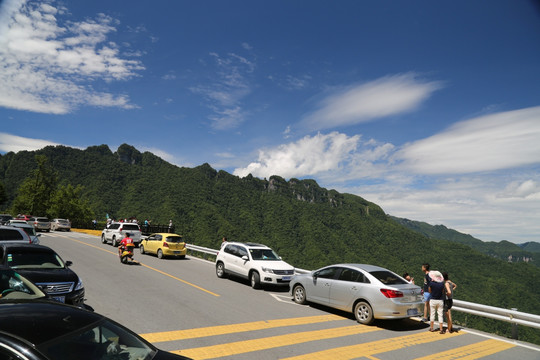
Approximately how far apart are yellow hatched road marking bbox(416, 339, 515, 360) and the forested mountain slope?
65.4 metres

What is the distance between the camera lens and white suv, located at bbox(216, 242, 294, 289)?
12.6m

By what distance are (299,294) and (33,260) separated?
7699 mm

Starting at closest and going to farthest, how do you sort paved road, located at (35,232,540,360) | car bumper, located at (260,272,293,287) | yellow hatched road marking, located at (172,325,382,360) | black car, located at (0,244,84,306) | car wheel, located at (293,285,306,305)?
yellow hatched road marking, located at (172,325,382,360) < paved road, located at (35,232,540,360) < black car, located at (0,244,84,306) < car wheel, located at (293,285,306,305) < car bumper, located at (260,272,293,287)

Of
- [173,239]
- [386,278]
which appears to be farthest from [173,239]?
[386,278]

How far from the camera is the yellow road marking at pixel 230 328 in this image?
6.64 m

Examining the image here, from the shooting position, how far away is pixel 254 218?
375 ft

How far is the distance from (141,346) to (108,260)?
1579 centimetres

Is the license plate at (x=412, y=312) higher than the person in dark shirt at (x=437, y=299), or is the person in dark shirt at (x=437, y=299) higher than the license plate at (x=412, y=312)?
the person in dark shirt at (x=437, y=299)

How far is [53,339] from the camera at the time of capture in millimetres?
2623

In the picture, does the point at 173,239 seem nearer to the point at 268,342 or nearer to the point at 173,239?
the point at 173,239

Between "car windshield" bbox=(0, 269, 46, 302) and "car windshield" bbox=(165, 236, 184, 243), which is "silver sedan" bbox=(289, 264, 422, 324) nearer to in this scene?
"car windshield" bbox=(0, 269, 46, 302)

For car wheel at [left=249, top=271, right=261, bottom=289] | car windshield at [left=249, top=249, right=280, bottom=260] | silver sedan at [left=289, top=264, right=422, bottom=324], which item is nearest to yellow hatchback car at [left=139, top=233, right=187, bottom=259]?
car windshield at [left=249, top=249, right=280, bottom=260]

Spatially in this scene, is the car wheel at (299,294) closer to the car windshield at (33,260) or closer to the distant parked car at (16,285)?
the car windshield at (33,260)

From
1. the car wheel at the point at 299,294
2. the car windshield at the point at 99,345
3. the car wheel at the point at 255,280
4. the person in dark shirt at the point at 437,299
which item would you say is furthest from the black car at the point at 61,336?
the car wheel at the point at 255,280
